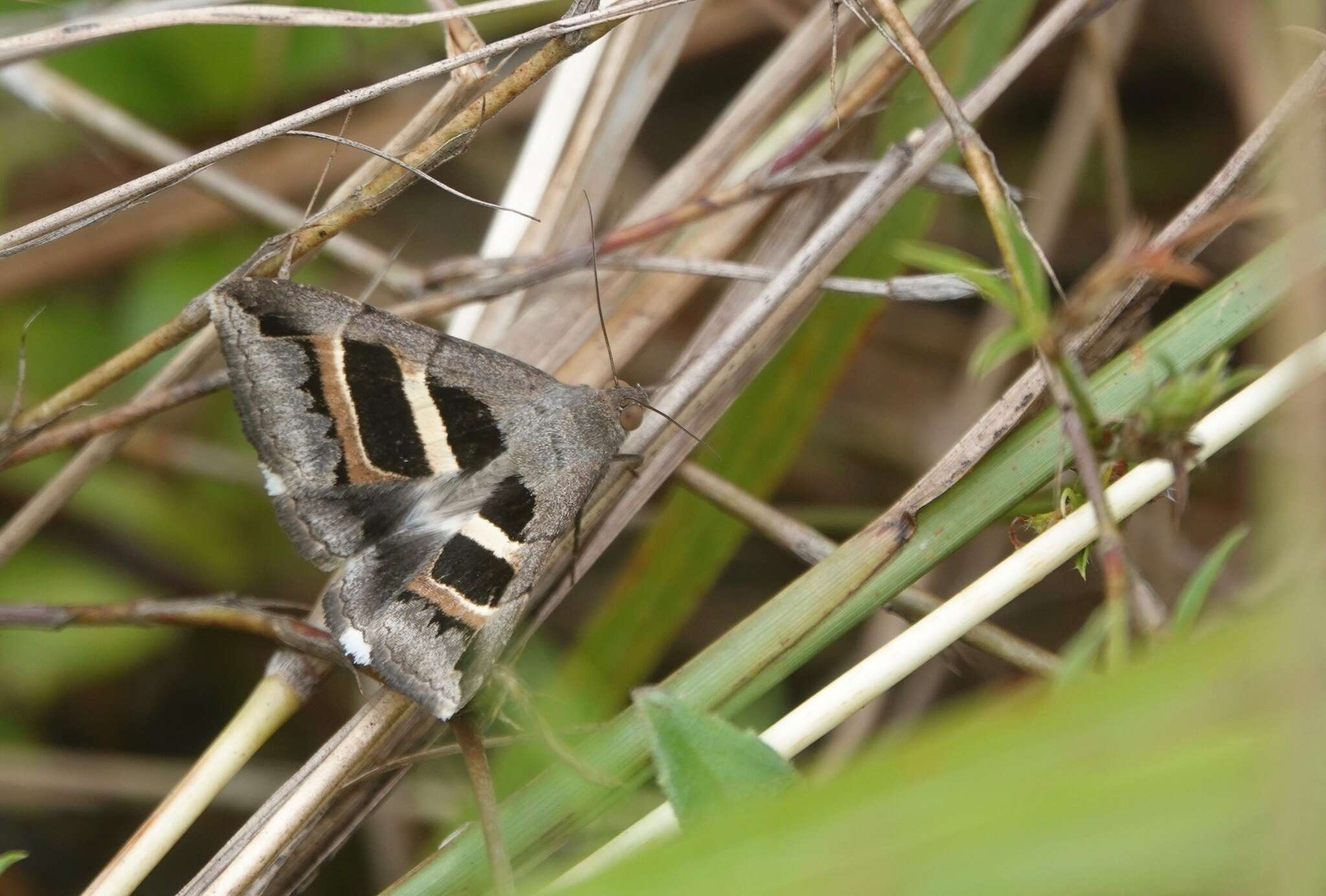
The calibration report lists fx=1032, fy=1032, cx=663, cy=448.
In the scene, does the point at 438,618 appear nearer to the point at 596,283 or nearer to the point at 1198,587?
the point at 596,283

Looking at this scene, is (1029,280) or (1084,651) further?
(1029,280)

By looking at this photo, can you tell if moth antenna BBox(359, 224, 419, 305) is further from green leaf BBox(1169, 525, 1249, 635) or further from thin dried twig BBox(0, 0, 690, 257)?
green leaf BBox(1169, 525, 1249, 635)

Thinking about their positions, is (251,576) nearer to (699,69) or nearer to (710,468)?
(710,468)

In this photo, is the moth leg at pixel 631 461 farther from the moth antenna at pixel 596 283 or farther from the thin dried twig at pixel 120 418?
the thin dried twig at pixel 120 418

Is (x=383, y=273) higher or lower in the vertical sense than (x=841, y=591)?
higher

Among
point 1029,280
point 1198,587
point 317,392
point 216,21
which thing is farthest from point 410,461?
point 1198,587

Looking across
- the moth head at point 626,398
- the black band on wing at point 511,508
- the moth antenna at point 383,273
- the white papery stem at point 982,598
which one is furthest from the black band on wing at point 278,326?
the white papery stem at point 982,598
